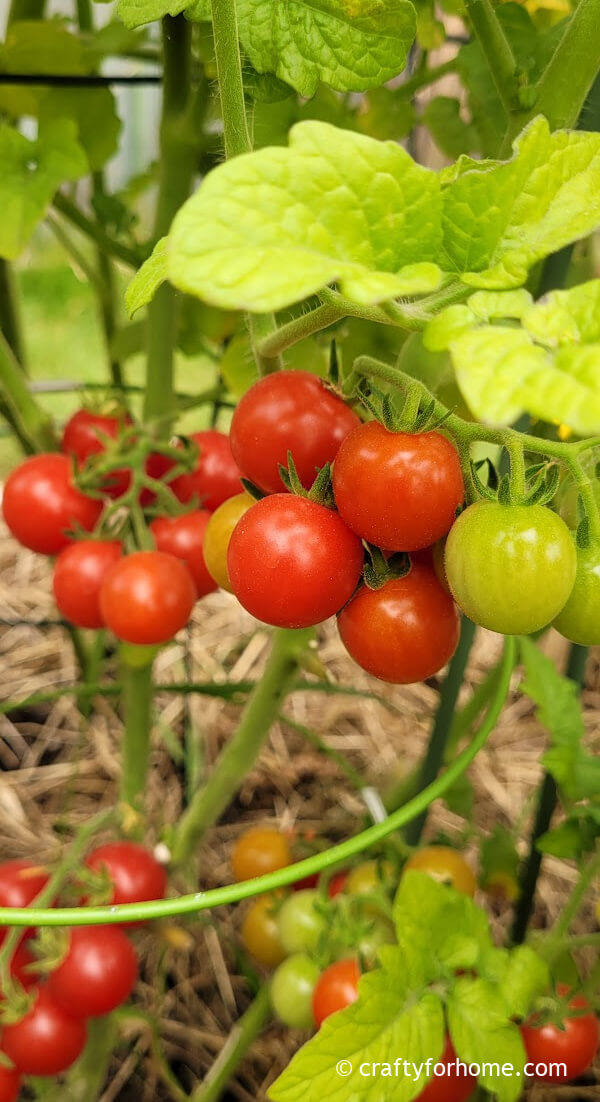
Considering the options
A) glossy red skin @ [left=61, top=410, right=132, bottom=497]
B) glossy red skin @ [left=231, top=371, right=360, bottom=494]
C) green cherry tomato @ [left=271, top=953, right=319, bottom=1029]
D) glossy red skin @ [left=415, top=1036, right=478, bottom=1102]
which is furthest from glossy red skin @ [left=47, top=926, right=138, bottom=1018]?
glossy red skin @ [left=231, top=371, right=360, bottom=494]

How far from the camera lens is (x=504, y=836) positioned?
880 millimetres

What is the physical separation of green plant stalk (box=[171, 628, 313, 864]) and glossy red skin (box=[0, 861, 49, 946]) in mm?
150

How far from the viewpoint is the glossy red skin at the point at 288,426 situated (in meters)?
0.43

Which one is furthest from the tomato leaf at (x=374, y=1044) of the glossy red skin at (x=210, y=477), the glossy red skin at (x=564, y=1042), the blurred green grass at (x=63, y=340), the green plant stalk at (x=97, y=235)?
the blurred green grass at (x=63, y=340)

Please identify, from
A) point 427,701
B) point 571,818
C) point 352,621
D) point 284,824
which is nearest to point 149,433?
point 352,621

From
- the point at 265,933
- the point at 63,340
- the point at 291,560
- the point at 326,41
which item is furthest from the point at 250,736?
the point at 63,340

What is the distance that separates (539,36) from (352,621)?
1.59 ft

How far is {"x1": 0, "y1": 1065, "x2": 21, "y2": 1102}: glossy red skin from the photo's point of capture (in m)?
0.69

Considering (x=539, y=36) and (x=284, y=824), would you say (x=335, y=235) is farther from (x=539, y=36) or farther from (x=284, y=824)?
(x=284, y=824)

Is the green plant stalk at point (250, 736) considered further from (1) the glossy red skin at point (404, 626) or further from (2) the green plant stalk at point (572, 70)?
(2) the green plant stalk at point (572, 70)

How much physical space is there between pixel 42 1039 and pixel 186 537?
1.32 ft

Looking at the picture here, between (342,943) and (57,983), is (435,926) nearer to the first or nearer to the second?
(342,943)

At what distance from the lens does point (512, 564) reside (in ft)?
1.15

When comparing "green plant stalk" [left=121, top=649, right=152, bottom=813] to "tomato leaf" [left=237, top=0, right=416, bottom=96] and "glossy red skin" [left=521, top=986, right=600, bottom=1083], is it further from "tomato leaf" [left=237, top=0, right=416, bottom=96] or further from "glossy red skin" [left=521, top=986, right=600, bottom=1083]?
"tomato leaf" [left=237, top=0, right=416, bottom=96]
